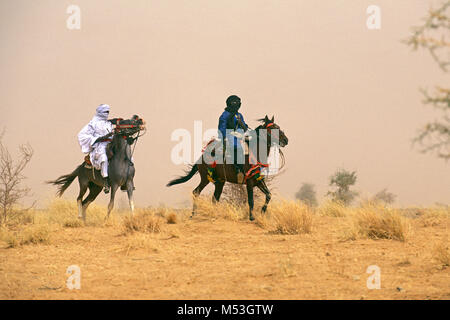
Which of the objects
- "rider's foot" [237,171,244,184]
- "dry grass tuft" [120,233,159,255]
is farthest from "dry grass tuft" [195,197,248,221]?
"dry grass tuft" [120,233,159,255]

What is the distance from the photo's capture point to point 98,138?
13.0 metres

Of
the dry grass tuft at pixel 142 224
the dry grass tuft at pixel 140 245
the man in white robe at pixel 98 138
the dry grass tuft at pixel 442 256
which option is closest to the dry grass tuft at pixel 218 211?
the dry grass tuft at pixel 142 224

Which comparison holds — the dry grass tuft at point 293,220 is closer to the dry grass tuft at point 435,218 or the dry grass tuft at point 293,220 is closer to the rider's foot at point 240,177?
the rider's foot at point 240,177

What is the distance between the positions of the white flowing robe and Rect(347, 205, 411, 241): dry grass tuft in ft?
20.2

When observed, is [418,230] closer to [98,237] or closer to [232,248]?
[232,248]

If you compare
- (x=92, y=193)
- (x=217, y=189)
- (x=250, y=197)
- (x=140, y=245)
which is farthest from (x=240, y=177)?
(x=140, y=245)

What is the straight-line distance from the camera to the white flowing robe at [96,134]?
13.0 meters

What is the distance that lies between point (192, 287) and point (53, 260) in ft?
11.3

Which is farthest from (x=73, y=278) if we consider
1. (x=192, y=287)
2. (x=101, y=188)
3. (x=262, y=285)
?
(x=101, y=188)

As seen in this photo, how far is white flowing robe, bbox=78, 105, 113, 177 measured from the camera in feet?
42.7

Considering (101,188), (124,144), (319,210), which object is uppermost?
(124,144)

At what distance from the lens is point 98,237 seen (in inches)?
447

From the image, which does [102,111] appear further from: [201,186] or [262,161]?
[262,161]

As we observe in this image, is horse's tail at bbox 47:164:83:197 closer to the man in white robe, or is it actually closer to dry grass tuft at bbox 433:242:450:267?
the man in white robe
